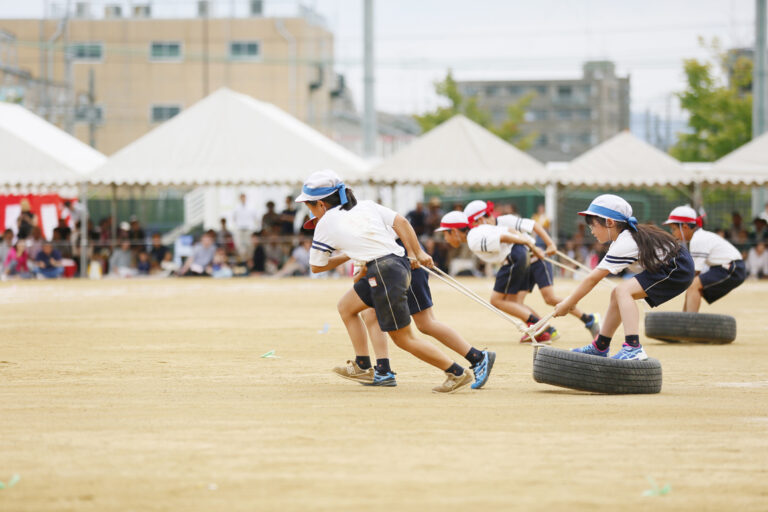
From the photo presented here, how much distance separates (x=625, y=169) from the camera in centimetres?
2722

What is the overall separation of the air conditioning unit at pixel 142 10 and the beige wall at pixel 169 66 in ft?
1.60

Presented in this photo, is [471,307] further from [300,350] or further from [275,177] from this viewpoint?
[275,177]

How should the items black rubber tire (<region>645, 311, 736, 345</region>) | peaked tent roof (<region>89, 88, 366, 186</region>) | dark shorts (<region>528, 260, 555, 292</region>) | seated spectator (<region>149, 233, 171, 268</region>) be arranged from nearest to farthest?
black rubber tire (<region>645, 311, 736, 345</region>) → dark shorts (<region>528, 260, 555, 292</region>) → peaked tent roof (<region>89, 88, 366, 186</region>) → seated spectator (<region>149, 233, 171, 268</region>)

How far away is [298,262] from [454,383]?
20078 millimetres

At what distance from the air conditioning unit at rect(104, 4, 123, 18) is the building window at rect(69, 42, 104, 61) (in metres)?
1.70

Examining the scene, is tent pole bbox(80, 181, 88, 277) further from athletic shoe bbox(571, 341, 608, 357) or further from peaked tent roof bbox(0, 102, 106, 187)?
athletic shoe bbox(571, 341, 608, 357)

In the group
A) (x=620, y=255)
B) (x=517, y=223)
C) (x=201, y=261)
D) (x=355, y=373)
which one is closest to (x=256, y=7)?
(x=201, y=261)

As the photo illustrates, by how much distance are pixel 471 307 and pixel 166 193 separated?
29253 millimetres

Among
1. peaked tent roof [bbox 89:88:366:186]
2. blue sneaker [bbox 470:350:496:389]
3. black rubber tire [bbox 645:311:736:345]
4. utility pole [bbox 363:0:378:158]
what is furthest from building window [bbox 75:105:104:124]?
blue sneaker [bbox 470:350:496:389]

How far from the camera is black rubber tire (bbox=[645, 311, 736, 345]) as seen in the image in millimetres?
12609

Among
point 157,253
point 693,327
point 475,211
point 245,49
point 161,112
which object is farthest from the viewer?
point 245,49

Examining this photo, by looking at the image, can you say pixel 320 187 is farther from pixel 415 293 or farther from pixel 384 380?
pixel 384 380

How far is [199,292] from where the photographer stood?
880 inches

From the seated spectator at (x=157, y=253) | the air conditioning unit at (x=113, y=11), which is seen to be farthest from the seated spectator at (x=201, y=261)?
the air conditioning unit at (x=113, y=11)
